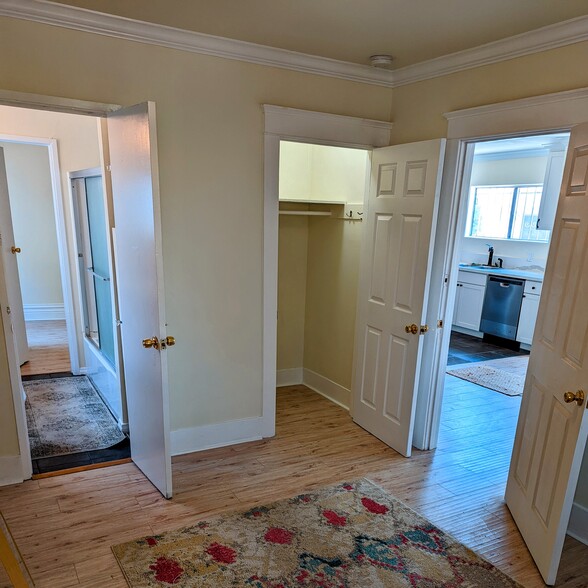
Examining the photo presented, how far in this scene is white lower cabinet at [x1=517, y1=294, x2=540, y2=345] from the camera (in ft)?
18.0

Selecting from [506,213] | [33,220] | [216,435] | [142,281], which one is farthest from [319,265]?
[33,220]

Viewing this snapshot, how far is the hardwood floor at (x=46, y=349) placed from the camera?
4.50 m

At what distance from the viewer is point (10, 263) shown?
4152 mm

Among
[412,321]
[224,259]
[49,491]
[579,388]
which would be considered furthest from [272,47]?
[49,491]

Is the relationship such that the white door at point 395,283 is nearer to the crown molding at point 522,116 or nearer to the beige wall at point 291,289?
the crown molding at point 522,116

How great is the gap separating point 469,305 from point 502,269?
0.71 metres

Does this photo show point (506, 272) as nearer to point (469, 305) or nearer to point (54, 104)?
point (469, 305)

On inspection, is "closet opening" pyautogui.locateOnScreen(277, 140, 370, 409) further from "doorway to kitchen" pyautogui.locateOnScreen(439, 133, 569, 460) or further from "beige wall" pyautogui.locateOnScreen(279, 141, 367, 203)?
"doorway to kitchen" pyautogui.locateOnScreen(439, 133, 569, 460)

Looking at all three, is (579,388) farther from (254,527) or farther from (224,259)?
(224,259)

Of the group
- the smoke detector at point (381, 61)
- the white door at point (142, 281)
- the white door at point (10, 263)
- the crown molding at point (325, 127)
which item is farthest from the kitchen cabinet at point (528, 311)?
the white door at point (10, 263)

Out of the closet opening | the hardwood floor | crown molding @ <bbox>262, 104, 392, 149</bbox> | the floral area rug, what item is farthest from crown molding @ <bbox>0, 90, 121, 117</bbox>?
the hardwood floor

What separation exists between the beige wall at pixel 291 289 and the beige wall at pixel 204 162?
1.10 metres

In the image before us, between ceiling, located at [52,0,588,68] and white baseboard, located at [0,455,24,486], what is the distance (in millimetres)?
2473

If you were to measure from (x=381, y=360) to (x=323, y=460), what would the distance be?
80 centimetres
